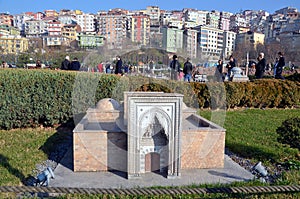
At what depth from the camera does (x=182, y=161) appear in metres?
5.15

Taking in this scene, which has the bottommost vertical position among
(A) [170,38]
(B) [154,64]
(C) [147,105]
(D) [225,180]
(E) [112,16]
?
(D) [225,180]

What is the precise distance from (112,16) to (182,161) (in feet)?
10.5

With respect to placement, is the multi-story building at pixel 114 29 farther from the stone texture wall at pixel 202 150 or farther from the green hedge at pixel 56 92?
the stone texture wall at pixel 202 150

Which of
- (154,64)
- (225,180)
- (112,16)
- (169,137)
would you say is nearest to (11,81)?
(112,16)

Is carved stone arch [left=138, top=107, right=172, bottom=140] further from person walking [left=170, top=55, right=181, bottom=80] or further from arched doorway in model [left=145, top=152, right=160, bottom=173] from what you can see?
person walking [left=170, top=55, right=181, bottom=80]

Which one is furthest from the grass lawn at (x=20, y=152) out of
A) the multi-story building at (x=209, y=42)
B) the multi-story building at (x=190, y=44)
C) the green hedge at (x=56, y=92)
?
the multi-story building at (x=209, y=42)

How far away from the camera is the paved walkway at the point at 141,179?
4.42 metres

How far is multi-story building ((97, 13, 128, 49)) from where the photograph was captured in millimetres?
4492

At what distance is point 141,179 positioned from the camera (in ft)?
15.1

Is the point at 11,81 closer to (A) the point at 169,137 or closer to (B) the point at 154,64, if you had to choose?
→ (B) the point at 154,64

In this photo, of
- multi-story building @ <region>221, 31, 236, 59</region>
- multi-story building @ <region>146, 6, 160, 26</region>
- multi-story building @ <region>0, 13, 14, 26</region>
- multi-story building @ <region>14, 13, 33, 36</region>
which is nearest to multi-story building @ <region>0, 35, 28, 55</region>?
multi-story building @ <region>0, 13, 14, 26</region>

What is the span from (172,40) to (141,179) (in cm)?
237

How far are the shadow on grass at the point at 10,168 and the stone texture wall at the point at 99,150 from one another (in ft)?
2.98

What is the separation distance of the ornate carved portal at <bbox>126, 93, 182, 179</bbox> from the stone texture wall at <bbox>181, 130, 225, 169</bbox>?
1.81ft
